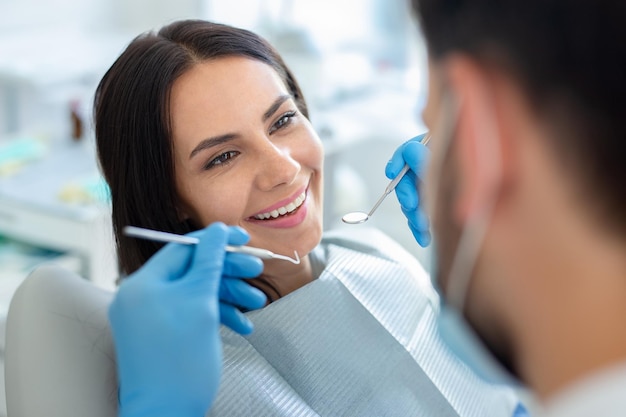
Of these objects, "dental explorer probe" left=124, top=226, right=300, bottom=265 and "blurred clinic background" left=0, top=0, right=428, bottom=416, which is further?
"blurred clinic background" left=0, top=0, right=428, bottom=416

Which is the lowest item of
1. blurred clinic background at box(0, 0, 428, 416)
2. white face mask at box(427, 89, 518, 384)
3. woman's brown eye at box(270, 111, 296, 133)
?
blurred clinic background at box(0, 0, 428, 416)

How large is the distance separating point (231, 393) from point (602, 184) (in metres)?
0.74

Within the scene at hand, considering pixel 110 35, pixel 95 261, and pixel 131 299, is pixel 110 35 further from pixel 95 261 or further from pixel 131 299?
pixel 131 299

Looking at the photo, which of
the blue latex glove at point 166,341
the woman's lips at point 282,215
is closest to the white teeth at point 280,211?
the woman's lips at point 282,215

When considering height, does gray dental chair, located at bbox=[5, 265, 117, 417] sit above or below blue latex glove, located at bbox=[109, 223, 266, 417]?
below

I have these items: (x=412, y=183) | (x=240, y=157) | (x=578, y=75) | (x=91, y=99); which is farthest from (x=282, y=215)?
(x=91, y=99)

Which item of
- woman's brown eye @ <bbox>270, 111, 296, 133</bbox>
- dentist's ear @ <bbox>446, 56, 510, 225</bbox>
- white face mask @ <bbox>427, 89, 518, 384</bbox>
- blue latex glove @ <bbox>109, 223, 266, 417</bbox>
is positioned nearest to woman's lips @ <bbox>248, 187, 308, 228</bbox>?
woman's brown eye @ <bbox>270, 111, 296, 133</bbox>

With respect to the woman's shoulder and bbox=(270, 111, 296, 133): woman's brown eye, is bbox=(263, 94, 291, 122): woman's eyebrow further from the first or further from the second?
the woman's shoulder

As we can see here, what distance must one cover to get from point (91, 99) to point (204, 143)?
4.62ft

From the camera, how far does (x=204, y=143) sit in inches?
49.6

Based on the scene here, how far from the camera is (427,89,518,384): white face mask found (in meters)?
0.62

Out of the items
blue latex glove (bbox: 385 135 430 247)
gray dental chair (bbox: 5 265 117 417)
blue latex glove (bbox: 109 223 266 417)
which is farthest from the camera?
blue latex glove (bbox: 385 135 430 247)

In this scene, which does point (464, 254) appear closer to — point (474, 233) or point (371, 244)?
point (474, 233)

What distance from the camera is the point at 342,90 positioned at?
10.3ft
